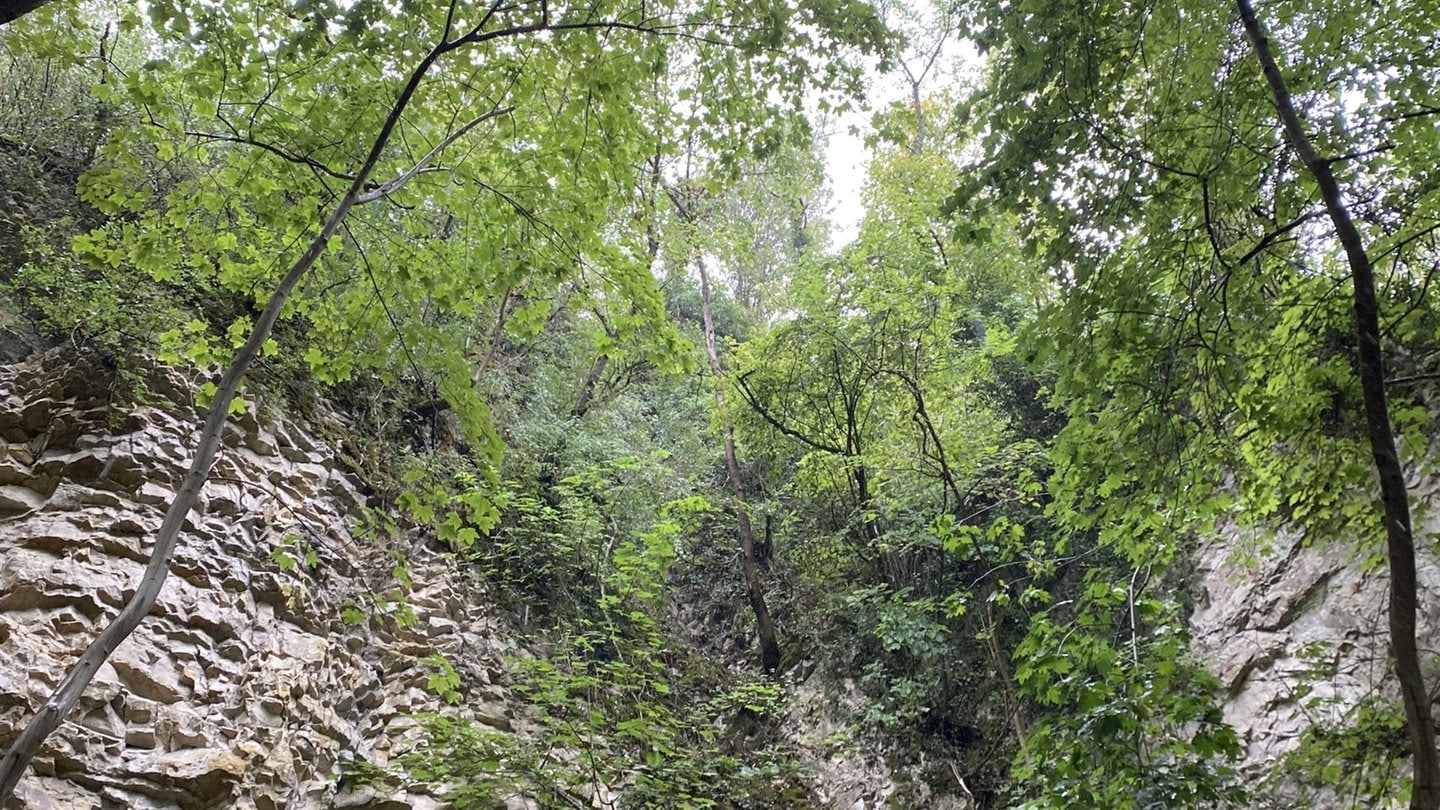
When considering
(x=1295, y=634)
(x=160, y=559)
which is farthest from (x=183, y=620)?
(x=1295, y=634)

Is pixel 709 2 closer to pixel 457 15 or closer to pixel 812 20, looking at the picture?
pixel 812 20

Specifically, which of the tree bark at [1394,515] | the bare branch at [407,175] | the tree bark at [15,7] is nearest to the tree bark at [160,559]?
the bare branch at [407,175]

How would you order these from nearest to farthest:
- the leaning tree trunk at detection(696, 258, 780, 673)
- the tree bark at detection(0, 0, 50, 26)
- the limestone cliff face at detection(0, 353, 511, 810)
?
the tree bark at detection(0, 0, 50, 26), the limestone cliff face at detection(0, 353, 511, 810), the leaning tree trunk at detection(696, 258, 780, 673)

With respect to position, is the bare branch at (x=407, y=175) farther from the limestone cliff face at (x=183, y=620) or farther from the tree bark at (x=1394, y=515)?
the tree bark at (x=1394, y=515)

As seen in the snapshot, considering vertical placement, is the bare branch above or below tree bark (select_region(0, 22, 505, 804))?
above

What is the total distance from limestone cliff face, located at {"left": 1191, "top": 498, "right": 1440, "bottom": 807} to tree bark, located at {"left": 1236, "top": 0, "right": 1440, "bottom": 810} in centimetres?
180

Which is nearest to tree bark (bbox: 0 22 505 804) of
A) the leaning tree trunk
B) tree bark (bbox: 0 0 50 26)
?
tree bark (bbox: 0 0 50 26)

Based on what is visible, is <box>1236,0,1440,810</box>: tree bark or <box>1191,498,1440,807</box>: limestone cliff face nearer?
<box>1236,0,1440,810</box>: tree bark

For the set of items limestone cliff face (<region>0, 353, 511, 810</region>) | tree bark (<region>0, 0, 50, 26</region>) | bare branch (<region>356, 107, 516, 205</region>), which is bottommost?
limestone cliff face (<region>0, 353, 511, 810</region>)

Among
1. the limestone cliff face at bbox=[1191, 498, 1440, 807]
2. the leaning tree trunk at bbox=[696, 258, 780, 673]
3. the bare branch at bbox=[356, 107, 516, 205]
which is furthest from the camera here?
the leaning tree trunk at bbox=[696, 258, 780, 673]

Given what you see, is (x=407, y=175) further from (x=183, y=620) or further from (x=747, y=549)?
A: (x=747, y=549)

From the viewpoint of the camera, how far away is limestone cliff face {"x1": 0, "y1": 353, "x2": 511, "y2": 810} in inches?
145

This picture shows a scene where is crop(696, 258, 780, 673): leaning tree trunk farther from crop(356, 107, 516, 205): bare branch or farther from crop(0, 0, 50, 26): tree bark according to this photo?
crop(0, 0, 50, 26): tree bark

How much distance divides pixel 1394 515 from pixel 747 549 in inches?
315
